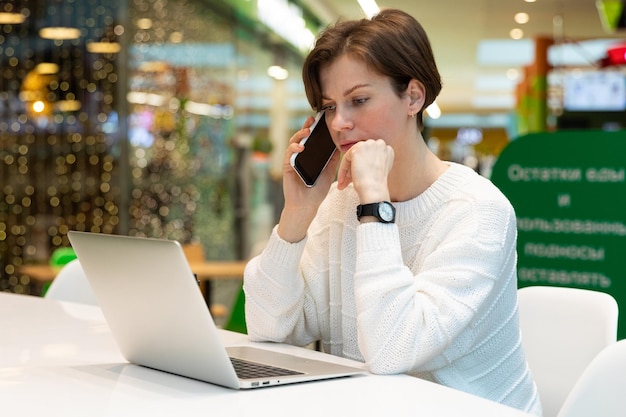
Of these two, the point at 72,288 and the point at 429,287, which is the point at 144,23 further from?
the point at 429,287

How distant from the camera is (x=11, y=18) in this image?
7.24m

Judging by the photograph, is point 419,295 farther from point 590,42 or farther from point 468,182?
point 590,42

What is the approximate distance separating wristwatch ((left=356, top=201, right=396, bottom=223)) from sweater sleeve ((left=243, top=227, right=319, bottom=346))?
1.08 ft

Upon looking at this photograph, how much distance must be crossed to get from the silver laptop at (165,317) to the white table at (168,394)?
0.9 inches

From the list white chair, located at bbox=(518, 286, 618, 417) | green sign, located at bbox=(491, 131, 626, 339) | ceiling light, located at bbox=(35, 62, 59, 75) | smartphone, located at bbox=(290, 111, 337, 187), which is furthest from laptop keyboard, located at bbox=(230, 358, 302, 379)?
ceiling light, located at bbox=(35, 62, 59, 75)

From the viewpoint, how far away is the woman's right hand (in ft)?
7.25

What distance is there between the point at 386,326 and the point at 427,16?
744 cm

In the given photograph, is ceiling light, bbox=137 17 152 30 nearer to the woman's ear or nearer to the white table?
the woman's ear

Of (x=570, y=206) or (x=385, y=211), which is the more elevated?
(x=385, y=211)

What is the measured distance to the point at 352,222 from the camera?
2254mm

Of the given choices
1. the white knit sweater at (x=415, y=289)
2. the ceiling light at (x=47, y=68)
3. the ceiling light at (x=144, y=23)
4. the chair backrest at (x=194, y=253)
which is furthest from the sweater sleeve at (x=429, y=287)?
the ceiling light at (x=144, y=23)

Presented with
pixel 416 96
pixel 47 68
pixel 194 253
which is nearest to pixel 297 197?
pixel 416 96

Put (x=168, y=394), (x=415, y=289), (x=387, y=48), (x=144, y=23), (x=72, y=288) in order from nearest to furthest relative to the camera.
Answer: (x=168, y=394)
(x=415, y=289)
(x=387, y=48)
(x=72, y=288)
(x=144, y=23)

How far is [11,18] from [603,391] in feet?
21.3
